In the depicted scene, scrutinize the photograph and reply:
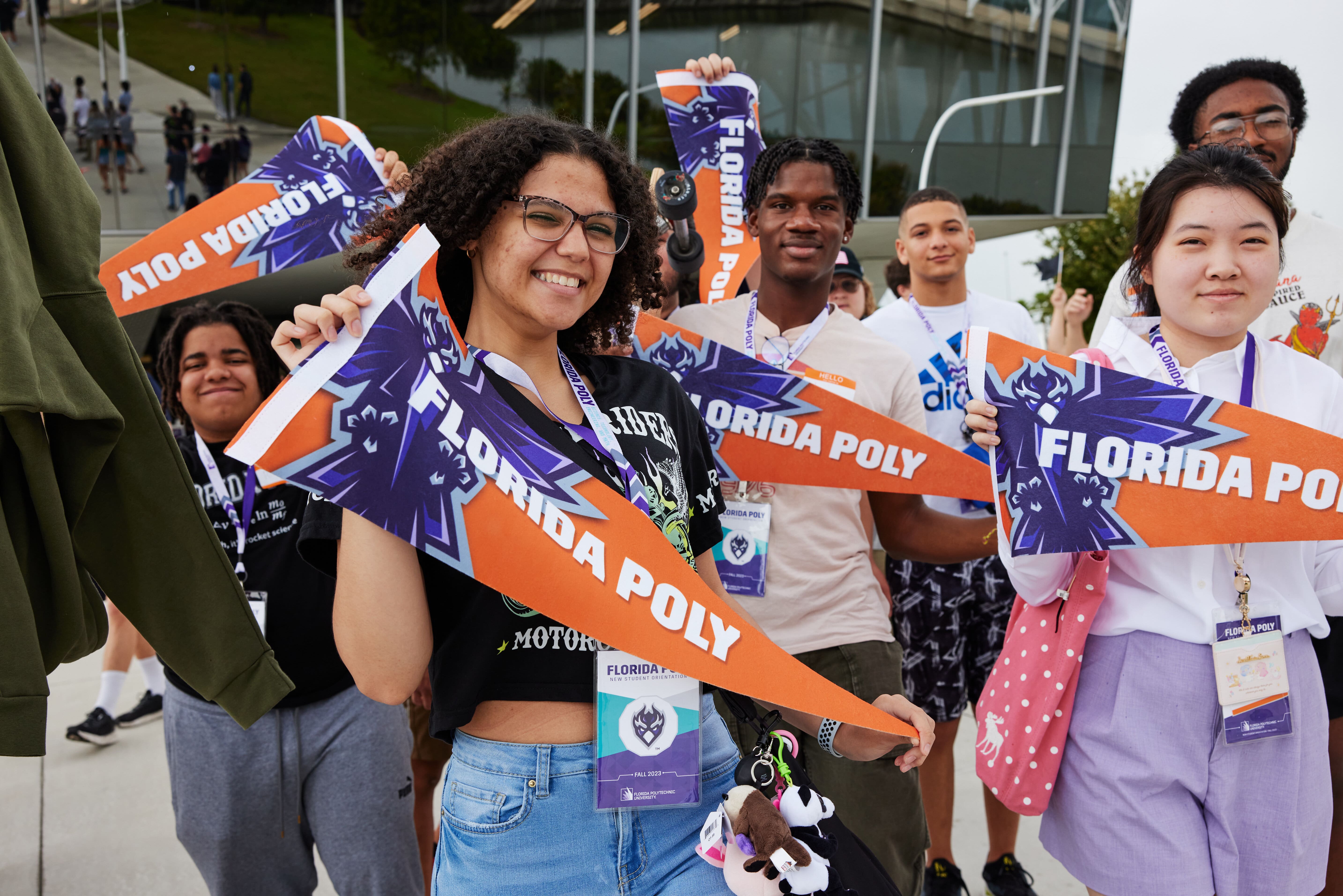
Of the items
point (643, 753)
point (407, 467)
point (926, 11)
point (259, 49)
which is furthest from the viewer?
point (926, 11)

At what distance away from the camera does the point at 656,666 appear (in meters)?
1.58

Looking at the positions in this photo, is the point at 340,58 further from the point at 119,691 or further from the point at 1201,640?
the point at 1201,640

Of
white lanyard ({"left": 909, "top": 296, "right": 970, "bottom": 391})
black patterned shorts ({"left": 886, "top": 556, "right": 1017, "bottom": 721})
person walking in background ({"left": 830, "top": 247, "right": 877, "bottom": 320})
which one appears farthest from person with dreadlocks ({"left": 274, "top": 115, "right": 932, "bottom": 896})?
person walking in background ({"left": 830, "top": 247, "right": 877, "bottom": 320})

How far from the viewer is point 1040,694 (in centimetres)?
216

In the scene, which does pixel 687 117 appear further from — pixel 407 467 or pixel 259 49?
pixel 259 49

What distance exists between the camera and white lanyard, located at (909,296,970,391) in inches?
146

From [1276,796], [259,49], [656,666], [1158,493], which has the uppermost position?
[259,49]

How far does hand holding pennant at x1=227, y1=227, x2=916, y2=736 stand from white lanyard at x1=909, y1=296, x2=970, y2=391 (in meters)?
2.24

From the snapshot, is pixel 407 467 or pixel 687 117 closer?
pixel 407 467

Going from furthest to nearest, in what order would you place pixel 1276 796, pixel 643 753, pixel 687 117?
pixel 687 117 → pixel 1276 796 → pixel 643 753

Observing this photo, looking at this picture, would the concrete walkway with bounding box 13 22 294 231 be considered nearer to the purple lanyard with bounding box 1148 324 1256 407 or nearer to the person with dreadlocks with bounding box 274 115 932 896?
the person with dreadlocks with bounding box 274 115 932 896

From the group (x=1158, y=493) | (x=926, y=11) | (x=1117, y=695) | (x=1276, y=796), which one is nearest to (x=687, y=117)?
(x=1158, y=493)

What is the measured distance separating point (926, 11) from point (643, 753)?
18456 millimetres

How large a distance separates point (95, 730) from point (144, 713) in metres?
0.34
